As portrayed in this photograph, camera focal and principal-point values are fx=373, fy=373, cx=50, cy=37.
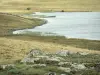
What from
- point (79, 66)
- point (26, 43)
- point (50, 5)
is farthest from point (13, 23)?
point (50, 5)

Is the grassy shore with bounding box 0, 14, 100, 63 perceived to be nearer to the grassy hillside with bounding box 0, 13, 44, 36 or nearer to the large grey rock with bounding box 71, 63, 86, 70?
the grassy hillside with bounding box 0, 13, 44, 36

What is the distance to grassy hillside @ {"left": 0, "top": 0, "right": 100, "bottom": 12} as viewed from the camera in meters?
108

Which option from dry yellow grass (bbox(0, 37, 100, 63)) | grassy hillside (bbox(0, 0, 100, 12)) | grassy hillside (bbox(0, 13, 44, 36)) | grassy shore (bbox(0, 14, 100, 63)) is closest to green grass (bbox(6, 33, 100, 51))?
grassy shore (bbox(0, 14, 100, 63))

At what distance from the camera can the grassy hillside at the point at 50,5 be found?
108075mm

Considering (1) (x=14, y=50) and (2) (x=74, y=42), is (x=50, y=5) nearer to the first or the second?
(2) (x=74, y=42)

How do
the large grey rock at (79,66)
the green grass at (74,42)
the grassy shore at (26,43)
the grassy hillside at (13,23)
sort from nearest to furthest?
the large grey rock at (79,66) → the grassy shore at (26,43) → the green grass at (74,42) → the grassy hillside at (13,23)

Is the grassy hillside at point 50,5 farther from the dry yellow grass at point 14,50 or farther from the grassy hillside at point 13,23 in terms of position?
the dry yellow grass at point 14,50

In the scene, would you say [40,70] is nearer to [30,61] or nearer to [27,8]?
[30,61]

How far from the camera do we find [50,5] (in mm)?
117500

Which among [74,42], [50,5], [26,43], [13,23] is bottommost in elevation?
[74,42]

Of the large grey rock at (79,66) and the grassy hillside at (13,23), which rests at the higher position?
the large grey rock at (79,66)

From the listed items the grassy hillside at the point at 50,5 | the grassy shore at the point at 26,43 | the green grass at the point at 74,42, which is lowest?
the green grass at the point at 74,42

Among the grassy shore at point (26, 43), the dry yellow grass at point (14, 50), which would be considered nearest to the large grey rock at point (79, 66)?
the grassy shore at point (26, 43)

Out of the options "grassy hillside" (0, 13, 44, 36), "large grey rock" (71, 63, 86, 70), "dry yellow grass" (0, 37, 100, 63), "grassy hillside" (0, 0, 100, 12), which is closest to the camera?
"large grey rock" (71, 63, 86, 70)
